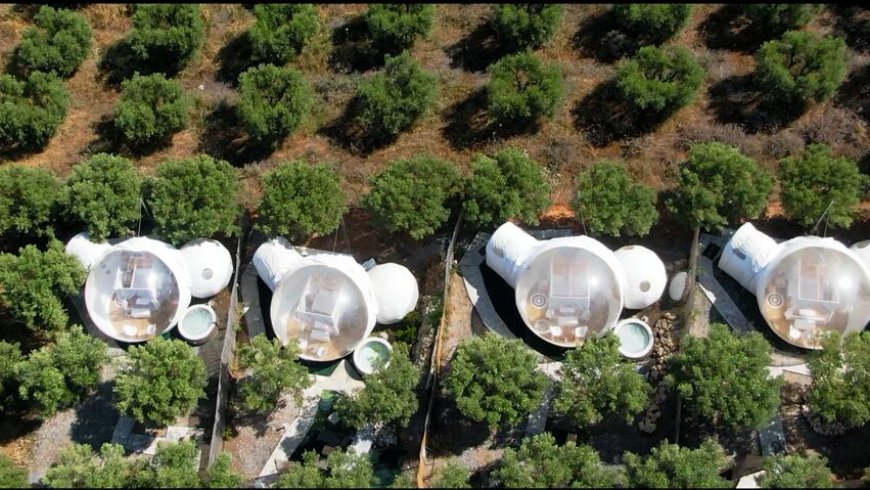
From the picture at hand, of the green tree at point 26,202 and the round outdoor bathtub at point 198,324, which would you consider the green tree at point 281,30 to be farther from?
the round outdoor bathtub at point 198,324

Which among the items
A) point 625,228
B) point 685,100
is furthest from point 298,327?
point 685,100

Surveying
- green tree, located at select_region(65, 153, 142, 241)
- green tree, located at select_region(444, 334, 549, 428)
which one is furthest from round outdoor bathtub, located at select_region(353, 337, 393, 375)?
green tree, located at select_region(65, 153, 142, 241)

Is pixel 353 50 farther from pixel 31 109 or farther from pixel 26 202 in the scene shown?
pixel 26 202

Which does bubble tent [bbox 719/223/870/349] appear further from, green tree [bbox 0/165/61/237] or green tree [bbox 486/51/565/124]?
green tree [bbox 0/165/61/237]

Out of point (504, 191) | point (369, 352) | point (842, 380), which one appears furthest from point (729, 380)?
point (369, 352)

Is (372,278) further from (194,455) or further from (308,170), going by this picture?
(194,455)

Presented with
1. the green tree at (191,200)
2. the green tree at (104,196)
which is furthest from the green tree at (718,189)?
the green tree at (104,196)
